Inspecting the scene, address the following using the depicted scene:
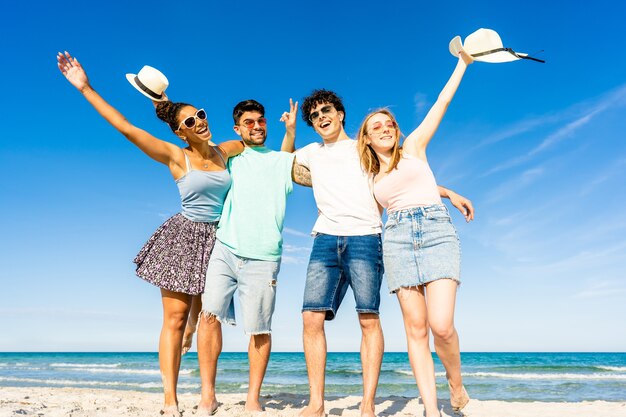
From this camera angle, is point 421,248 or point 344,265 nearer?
point 421,248

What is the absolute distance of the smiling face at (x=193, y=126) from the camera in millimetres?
4348

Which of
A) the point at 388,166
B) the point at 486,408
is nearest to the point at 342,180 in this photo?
the point at 388,166

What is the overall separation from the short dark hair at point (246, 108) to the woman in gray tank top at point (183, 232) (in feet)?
1.40

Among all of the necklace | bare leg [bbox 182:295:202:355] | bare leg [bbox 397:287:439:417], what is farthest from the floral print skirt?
bare leg [bbox 397:287:439:417]

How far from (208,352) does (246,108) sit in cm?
226

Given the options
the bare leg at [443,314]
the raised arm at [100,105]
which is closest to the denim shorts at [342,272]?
the bare leg at [443,314]

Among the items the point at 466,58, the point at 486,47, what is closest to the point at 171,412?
the point at 466,58

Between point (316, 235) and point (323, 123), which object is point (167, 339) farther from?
point (323, 123)

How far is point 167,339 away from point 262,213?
134 centimetres

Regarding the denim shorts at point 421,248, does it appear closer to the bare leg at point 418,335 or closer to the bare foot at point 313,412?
the bare leg at point 418,335

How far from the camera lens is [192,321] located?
4594mm

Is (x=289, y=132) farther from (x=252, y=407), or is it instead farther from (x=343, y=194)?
(x=252, y=407)

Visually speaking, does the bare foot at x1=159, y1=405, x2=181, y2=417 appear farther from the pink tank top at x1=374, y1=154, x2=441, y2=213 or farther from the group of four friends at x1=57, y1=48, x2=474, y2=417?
the pink tank top at x1=374, y1=154, x2=441, y2=213

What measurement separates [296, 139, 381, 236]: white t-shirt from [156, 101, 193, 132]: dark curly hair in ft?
4.24
